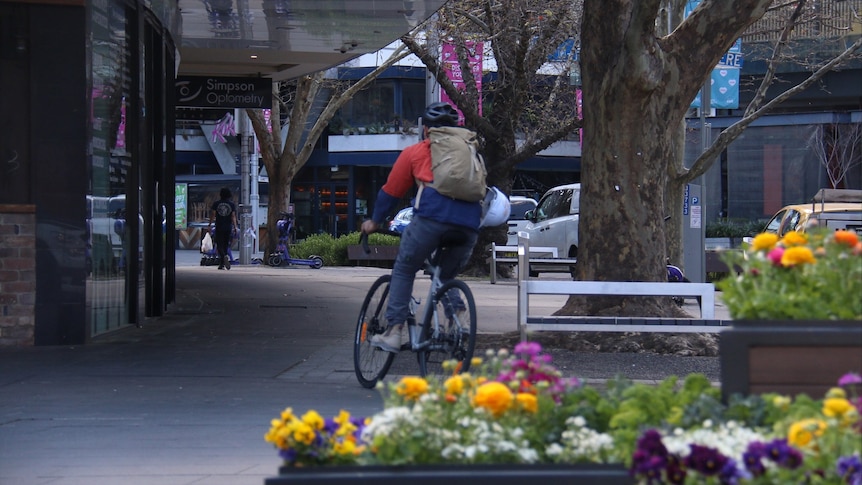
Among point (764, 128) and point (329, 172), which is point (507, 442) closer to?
point (764, 128)

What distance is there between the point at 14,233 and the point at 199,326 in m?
2.84

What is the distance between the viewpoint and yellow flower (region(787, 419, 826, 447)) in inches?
108

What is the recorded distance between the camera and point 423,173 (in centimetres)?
684

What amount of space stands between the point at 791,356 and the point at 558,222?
76.6 ft

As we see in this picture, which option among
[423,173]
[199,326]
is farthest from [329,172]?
[423,173]

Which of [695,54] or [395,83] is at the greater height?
[395,83]

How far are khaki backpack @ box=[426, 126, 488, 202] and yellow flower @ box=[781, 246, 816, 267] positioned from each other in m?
3.47

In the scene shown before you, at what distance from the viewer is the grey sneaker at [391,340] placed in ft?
23.3

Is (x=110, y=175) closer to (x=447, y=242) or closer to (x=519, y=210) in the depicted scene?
(x=447, y=242)

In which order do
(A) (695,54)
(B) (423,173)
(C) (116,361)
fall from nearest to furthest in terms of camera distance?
(B) (423,173) → (C) (116,361) → (A) (695,54)

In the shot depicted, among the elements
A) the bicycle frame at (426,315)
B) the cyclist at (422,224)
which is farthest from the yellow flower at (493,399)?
the bicycle frame at (426,315)

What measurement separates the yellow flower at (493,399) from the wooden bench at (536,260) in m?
16.9

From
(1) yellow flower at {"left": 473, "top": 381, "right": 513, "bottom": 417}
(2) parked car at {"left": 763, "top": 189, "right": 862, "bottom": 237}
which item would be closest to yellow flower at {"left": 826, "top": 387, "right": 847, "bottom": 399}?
(1) yellow flower at {"left": 473, "top": 381, "right": 513, "bottom": 417}

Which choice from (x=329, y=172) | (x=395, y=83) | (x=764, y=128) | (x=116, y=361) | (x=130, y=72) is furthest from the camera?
(x=329, y=172)
